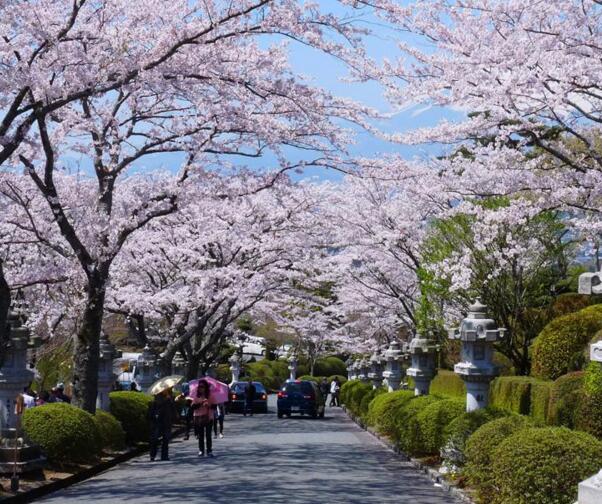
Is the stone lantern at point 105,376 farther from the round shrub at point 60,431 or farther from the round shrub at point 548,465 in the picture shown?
the round shrub at point 548,465

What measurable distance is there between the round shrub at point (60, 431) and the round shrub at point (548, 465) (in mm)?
8842

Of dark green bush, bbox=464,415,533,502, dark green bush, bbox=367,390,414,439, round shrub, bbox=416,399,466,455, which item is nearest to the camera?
dark green bush, bbox=464,415,533,502

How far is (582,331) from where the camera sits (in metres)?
20.7

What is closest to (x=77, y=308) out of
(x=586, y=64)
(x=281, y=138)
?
(x=281, y=138)

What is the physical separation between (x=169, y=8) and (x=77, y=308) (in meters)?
10.6

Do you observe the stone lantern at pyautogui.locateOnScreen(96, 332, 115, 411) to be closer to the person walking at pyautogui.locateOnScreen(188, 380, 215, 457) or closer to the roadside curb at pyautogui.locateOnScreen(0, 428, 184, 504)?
the roadside curb at pyautogui.locateOnScreen(0, 428, 184, 504)

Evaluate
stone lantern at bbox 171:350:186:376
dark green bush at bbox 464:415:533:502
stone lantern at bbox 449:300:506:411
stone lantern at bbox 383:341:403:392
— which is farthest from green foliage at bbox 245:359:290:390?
dark green bush at bbox 464:415:533:502

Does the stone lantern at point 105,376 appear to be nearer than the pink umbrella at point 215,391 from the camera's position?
Yes

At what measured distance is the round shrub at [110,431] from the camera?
68.1 feet

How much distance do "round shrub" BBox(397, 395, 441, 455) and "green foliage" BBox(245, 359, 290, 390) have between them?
53424 millimetres

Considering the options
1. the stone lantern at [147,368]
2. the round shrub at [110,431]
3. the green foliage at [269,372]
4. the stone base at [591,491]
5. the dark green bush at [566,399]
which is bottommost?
the stone base at [591,491]

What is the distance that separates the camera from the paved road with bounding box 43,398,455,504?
47.0ft

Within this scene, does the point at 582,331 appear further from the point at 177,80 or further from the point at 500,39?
the point at 177,80

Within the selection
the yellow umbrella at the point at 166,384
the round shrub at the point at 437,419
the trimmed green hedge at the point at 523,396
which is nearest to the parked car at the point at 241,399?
the yellow umbrella at the point at 166,384
